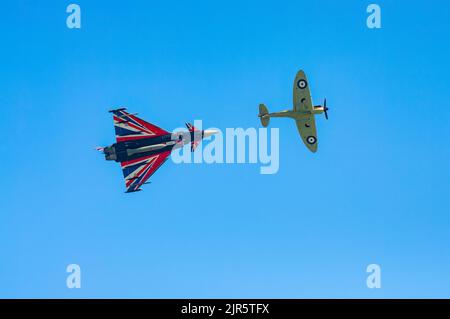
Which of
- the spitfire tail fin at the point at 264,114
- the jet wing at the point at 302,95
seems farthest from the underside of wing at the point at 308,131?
the spitfire tail fin at the point at 264,114

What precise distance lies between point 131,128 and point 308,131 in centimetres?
2363

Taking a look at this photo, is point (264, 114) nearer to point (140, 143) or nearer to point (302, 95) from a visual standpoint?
point (302, 95)

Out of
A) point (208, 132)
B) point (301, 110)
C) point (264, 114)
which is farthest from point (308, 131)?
point (208, 132)

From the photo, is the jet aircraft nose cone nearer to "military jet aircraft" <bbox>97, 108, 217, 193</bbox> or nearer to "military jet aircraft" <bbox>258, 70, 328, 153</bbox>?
"military jet aircraft" <bbox>97, 108, 217, 193</bbox>

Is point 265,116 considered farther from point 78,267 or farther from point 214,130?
point 78,267

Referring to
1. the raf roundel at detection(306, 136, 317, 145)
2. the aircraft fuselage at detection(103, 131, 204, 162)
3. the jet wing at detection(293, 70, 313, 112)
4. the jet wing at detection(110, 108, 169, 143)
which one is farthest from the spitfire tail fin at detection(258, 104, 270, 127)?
the jet wing at detection(110, 108, 169, 143)

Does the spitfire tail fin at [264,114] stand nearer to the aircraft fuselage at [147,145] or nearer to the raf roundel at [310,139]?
the aircraft fuselage at [147,145]

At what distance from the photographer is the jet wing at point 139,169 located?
88812 millimetres

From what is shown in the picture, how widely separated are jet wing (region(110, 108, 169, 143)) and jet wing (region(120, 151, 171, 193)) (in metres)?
2.87
